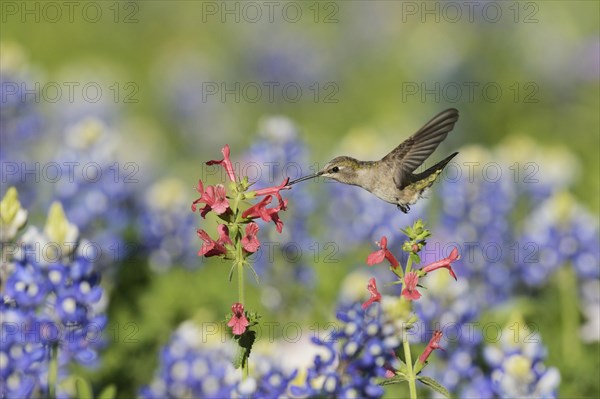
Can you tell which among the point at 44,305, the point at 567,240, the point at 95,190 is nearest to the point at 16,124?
the point at 95,190

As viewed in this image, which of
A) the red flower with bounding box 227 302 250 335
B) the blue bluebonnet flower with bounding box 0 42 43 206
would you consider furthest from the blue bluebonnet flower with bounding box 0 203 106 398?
the blue bluebonnet flower with bounding box 0 42 43 206

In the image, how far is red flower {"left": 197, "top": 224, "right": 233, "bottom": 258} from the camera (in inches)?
81.3

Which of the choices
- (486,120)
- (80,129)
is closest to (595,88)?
(486,120)

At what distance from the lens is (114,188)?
477 cm

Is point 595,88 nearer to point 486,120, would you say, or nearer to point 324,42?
point 486,120

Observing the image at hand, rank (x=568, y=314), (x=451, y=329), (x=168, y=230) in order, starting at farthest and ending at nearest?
(x=168, y=230) < (x=568, y=314) < (x=451, y=329)

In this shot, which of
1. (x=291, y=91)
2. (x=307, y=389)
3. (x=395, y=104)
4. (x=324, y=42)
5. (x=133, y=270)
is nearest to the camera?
(x=307, y=389)

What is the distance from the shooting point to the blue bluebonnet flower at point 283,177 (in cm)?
444

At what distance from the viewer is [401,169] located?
2.90 metres

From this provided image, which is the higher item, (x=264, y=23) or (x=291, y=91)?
(x=264, y=23)

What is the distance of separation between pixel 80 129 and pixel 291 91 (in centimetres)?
378

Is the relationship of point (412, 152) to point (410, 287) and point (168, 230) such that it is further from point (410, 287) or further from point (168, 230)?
point (168, 230)

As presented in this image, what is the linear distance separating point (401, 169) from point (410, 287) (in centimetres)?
91

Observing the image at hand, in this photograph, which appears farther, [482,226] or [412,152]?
[482,226]
